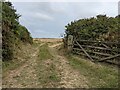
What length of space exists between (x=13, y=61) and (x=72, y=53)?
18.2 feet

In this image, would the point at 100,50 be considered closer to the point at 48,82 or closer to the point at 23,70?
the point at 23,70

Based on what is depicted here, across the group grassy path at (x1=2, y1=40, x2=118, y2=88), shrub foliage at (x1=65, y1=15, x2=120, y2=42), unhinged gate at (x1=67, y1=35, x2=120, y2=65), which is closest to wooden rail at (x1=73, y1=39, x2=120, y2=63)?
unhinged gate at (x1=67, y1=35, x2=120, y2=65)

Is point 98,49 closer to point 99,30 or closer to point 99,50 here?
point 99,50

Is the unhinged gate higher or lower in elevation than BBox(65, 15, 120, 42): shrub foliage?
lower

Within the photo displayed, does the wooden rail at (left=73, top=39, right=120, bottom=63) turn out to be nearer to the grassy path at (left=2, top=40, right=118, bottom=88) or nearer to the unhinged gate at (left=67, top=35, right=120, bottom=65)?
the unhinged gate at (left=67, top=35, right=120, bottom=65)

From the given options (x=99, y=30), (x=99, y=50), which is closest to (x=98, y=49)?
(x=99, y=50)

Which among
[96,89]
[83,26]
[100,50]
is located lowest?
[96,89]

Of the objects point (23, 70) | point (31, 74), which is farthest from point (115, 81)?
point (23, 70)

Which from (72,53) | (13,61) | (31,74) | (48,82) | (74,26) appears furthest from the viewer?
(74,26)

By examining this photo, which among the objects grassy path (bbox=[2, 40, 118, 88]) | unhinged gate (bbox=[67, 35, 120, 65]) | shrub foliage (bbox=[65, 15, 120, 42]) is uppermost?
shrub foliage (bbox=[65, 15, 120, 42])

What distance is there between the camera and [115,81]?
31.7ft

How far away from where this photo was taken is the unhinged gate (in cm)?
1324

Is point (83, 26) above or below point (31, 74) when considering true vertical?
above

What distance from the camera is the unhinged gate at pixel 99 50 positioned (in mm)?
13238
